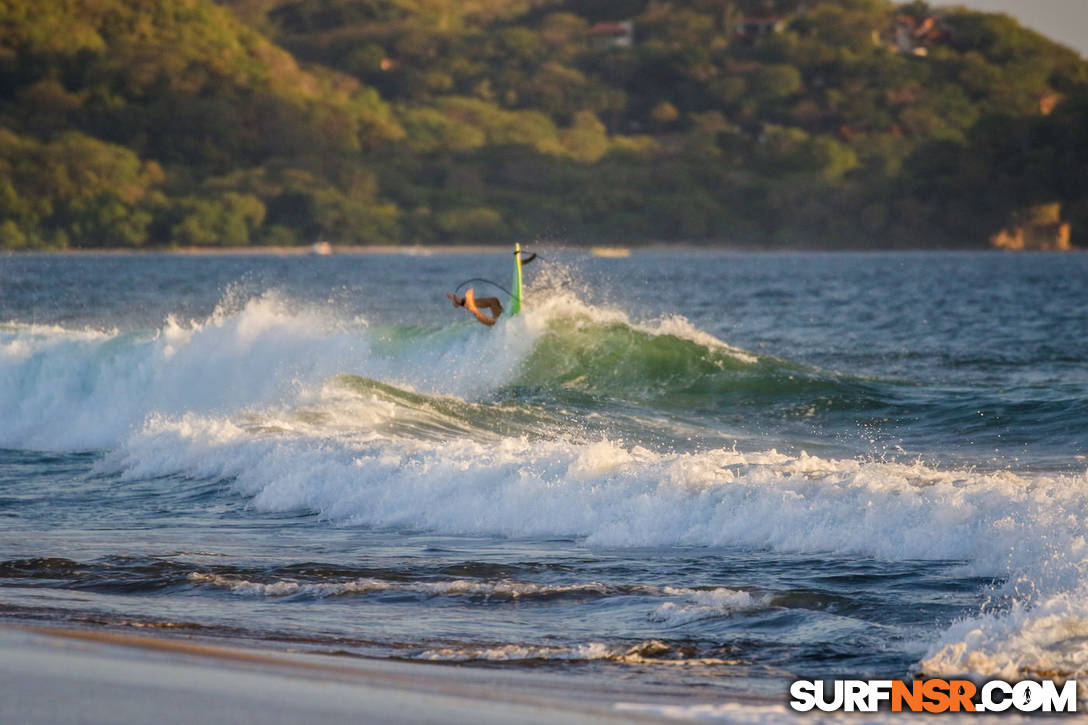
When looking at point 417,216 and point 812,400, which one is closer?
point 812,400

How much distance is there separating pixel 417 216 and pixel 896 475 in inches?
5030

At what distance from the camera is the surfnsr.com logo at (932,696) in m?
6.91

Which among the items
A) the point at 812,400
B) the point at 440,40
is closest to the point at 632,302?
the point at 812,400

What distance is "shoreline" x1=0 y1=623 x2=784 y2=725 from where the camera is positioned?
6.53m

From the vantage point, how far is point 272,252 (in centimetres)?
13225

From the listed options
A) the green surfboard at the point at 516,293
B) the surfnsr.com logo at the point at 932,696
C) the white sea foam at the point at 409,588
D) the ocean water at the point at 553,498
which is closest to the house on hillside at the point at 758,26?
the ocean water at the point at 553,498

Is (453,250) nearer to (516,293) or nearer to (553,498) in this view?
(516,293)

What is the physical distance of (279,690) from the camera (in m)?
6.96

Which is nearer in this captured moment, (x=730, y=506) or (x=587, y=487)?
(x=730, y=506)

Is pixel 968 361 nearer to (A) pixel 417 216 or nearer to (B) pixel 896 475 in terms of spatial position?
(B) pixel 896 475

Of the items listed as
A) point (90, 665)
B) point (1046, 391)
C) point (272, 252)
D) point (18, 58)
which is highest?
point (18, 58)

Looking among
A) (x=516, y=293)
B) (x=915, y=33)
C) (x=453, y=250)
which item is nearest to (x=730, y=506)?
(x=516, y=293)

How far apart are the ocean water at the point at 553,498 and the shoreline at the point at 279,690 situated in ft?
1.21

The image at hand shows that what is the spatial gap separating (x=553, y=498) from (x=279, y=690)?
5.55 m
